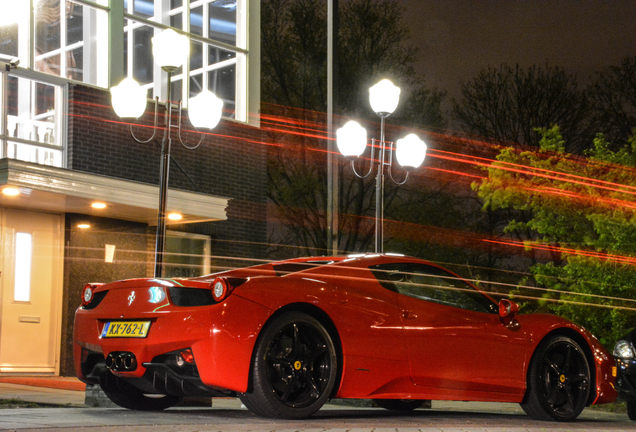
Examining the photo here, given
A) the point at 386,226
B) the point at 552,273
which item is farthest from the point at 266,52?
the point at 552,273

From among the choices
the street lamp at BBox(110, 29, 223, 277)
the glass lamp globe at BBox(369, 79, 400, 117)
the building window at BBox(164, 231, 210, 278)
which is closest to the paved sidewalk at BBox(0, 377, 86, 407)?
the street lamp at BBox(110, 29, 223, 277)

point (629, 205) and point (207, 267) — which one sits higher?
point (629, 205)

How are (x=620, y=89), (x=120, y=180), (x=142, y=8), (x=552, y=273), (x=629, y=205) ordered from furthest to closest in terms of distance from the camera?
(x=620, y=89), (x=552, y=273), (x=629, y=205), (x=142, y=8), (x=120, y=180)

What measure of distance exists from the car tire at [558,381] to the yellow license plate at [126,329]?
341cm

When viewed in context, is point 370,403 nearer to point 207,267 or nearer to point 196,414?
point 196,414

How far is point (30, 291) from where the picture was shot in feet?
47.2

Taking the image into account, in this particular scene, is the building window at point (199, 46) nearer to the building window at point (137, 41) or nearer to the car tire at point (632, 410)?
the building window at point (137, 41)

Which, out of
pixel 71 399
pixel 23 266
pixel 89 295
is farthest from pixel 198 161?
pixel 89 295

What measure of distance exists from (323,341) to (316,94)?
95.5 feet

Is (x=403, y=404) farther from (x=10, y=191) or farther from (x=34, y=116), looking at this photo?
(x=34, y=116)

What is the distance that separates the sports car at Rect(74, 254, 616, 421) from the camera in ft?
19.0

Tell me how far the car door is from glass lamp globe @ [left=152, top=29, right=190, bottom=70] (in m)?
5.02

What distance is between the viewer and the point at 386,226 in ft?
118

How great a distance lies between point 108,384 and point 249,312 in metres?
1.41
